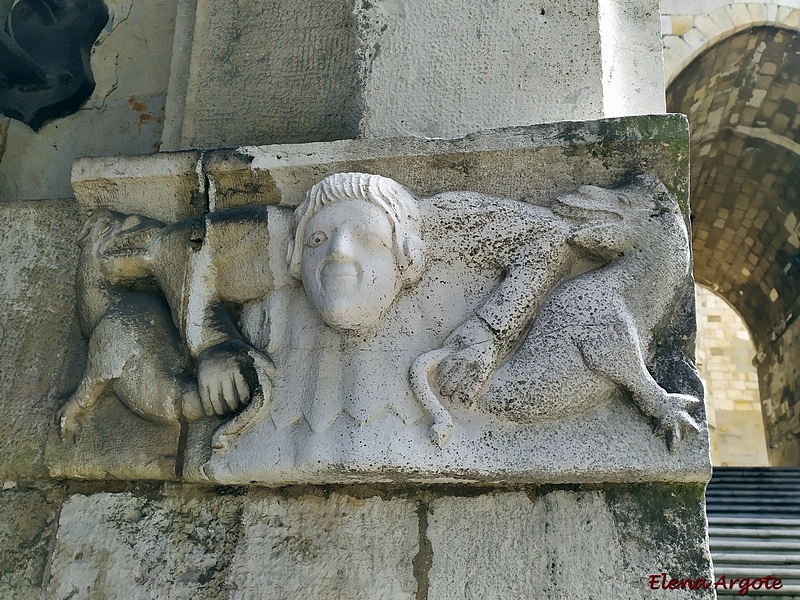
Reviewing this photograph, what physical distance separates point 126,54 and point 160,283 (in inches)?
45.7

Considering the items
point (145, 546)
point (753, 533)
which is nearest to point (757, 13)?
point (753, 533)

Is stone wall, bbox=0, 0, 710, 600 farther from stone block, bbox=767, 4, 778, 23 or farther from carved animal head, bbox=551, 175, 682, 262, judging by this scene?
stone block, bbox=767, 4, 778, 23

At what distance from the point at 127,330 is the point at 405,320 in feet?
2.18

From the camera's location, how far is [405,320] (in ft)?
5.43

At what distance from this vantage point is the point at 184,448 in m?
1.68

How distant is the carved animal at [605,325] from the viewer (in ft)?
4.99

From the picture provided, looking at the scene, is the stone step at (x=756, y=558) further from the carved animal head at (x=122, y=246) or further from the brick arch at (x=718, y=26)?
the brick arch at (x=718, y=26)

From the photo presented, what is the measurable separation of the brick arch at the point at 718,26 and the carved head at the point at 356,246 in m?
5.73

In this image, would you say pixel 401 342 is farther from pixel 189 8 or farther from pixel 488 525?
pixel 189 8

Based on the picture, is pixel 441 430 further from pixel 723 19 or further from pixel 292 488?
pixel 723 19

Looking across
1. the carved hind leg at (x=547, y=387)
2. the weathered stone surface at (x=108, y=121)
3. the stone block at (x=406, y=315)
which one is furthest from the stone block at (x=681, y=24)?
the carved hind leg at (x=547, y=387)

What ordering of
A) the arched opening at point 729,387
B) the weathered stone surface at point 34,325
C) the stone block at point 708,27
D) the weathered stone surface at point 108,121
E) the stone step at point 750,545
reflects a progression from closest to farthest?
the weathered stone surface at point 34,325 → the weathered stone surface at point 108,121 → the stone step at point 750,545 → the stone block at point 708,27 → the arched opening at point 729,387

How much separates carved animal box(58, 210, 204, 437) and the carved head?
1.26 feet

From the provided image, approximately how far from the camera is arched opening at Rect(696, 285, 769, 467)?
11945 millimetres
